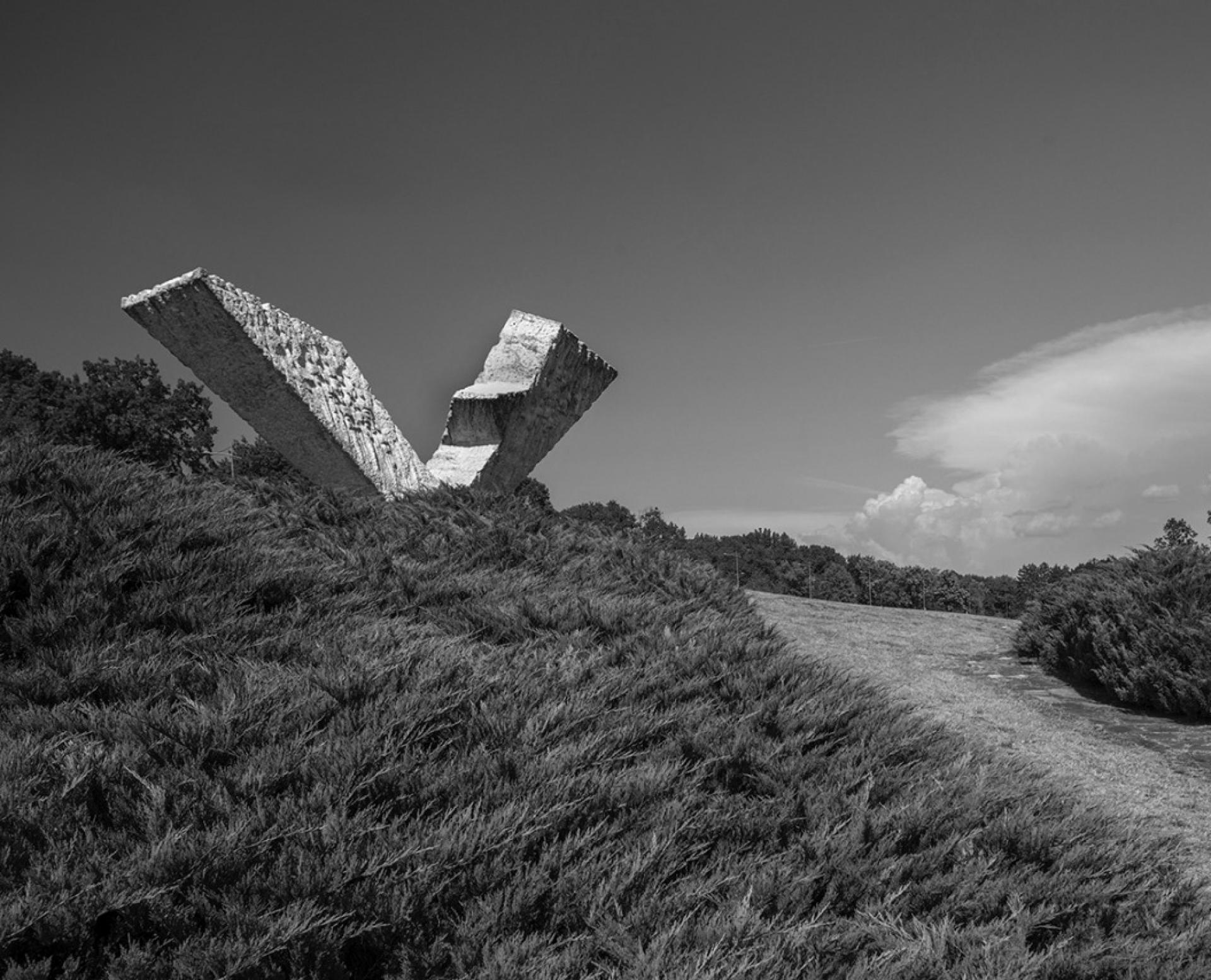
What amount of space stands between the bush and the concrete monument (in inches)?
210

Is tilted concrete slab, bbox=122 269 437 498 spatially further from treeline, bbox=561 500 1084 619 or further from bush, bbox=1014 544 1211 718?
treeline, bbox=561 500 1084 619

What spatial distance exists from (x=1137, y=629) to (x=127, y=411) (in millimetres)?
25198

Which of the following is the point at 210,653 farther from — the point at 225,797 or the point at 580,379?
the point at 580,379

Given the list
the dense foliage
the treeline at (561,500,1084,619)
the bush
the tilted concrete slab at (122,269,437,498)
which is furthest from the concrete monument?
the treeline at (561,500,1084,619)

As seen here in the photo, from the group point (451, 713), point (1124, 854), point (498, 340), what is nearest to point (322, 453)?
point (498, 340)

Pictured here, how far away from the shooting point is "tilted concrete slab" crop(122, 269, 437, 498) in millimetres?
6332

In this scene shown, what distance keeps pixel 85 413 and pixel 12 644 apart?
23834 millimetres

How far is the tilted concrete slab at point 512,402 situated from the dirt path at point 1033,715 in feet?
10.7

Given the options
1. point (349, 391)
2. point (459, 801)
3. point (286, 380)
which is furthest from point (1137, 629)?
point (286, 380)

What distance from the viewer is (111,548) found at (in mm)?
3822

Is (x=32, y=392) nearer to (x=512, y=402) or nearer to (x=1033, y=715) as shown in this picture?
(x=512, y=402)

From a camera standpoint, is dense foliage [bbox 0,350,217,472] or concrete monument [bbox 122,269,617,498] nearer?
concrete monument [bbox 122,269,617,498]

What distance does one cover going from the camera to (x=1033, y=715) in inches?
267

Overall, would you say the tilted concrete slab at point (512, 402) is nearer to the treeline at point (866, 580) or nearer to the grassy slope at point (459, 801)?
the grassy slope at point (459, 801)
